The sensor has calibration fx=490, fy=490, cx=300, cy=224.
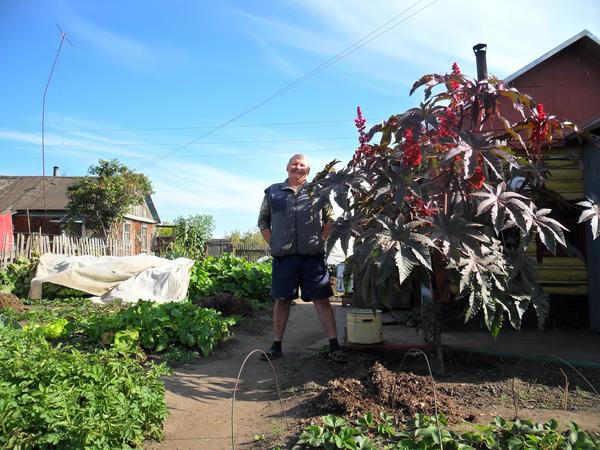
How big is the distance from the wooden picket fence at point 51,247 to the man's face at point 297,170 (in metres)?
8.58

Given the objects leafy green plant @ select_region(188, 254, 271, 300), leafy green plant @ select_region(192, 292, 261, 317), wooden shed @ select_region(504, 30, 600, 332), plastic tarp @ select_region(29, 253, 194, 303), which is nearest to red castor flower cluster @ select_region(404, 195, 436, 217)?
wooden shed @ select_region(504, 30, 600, 332)

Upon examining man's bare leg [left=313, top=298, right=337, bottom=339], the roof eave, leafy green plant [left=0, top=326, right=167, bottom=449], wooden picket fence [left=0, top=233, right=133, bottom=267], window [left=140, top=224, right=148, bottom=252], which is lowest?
leafy green plant [left=0, top=326, right=167, bottom=449]

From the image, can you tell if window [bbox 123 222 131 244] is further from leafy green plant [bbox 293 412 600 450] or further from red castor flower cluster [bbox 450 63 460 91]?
leafy green plant [bbox 293 412 600 450]

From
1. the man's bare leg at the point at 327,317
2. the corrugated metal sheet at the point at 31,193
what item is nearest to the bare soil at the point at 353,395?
the man's bare leg at the point at 327,317

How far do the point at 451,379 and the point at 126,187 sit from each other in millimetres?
22707

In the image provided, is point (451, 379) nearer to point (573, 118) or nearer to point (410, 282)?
point (410, 282)

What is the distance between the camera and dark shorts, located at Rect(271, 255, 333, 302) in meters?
4.37

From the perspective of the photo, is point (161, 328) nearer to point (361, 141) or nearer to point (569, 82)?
point (361, 141)

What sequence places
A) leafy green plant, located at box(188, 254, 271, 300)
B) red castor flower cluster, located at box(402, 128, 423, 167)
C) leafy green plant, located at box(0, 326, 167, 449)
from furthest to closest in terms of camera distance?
leafy green plant, located at box(188, 254, 271, 300)
red castor flower cluster, located at box(402, 128, 423, 167)
leafy green plant, located at box(0, 326, 167, 449)

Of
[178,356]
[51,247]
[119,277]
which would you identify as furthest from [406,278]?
[51,247]

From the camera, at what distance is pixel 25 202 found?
1088 inches

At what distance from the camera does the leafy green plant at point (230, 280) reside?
944cm

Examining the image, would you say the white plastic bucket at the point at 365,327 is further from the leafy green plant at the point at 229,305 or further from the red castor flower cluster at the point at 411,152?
the leafy green plant at the point at 229,305

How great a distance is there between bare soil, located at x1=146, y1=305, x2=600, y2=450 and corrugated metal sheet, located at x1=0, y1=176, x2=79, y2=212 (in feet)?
84.9
